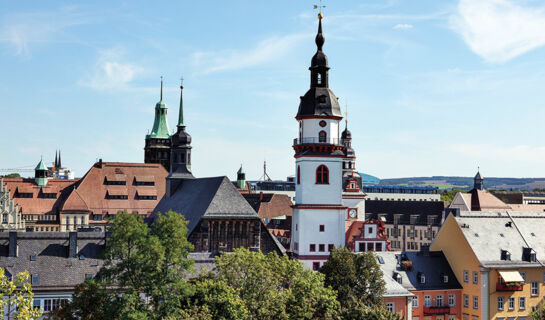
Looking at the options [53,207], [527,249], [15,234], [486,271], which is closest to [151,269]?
[15,234]

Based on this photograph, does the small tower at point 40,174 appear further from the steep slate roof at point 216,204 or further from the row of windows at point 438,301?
the row of windows at point 438,301

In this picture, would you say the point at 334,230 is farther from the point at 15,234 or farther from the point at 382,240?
the point at 15,234

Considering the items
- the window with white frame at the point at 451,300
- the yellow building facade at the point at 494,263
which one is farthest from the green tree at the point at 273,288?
the yellow building facade at the point at 494,263

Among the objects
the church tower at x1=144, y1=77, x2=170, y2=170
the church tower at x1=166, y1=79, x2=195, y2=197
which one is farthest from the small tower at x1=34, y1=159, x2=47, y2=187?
the church tower at x1=166, y1=79, x2=195, y2=197

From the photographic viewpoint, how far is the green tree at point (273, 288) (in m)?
54.3

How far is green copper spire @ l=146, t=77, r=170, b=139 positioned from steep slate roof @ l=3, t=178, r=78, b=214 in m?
31.0

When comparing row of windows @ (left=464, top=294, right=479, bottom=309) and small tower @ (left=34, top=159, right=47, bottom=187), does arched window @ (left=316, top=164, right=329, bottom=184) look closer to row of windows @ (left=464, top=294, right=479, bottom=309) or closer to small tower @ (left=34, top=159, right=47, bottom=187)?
row of windows @ (left=464, top=294, right=479, bottom=309)

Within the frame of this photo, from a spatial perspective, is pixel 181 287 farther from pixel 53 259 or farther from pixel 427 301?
pixel 427 301

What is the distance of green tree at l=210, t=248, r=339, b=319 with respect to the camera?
54.3 meters

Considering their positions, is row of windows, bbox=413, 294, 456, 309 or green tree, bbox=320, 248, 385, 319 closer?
green tree, bbox=320, 248, 385, 319

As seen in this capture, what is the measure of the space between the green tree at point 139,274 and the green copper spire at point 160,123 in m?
119

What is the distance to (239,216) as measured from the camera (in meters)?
80.5

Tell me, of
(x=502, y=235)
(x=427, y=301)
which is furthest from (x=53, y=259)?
(x=502, y=235)

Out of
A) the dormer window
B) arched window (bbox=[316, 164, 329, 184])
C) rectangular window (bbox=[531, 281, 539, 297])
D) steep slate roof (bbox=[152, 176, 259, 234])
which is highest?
arched window (bbox=[316, 164, 329, 184])
